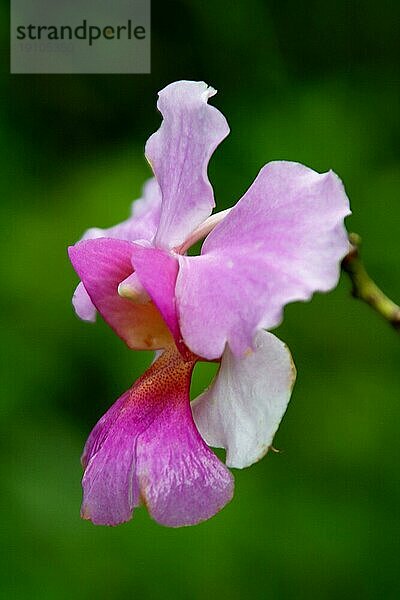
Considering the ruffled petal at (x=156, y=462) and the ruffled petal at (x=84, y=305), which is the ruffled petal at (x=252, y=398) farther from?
the ruffled petal at (x=84, y=305)

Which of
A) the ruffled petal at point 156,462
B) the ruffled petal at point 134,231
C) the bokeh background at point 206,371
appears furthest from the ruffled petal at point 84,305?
the bokeh background at point 206,371

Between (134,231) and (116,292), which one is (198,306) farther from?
(134,231)

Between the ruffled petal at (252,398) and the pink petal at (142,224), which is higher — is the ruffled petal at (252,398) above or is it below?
below

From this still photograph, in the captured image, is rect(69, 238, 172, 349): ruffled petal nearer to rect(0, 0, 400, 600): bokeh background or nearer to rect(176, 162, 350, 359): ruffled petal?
rect(176, 162, 350, 359): ruffled petal

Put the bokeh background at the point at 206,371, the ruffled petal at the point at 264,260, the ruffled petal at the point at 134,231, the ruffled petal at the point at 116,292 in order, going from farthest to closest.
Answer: the bokeh background at the point at 206,371
the ruffled petal at the point at 134,231
the ruffled petal at the point at 116,292
the ruffled petal at the point at 264,260

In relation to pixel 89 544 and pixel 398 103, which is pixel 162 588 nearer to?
pixel 89 544

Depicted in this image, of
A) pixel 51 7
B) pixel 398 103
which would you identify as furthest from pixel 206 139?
pixel 51 7

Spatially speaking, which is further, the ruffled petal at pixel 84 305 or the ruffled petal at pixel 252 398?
the ruffled petal at pixel 84 305
